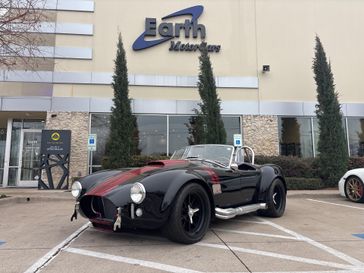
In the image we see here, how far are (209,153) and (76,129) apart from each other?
29.7 feet

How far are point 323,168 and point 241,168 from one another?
8.48 metres

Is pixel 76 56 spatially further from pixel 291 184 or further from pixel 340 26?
pixel 340 26

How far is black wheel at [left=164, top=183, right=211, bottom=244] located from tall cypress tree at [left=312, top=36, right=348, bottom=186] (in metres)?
9.75

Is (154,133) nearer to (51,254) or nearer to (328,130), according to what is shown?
(328,130)

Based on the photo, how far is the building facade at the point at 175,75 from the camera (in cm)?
1344

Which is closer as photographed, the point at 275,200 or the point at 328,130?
the point at 275,200

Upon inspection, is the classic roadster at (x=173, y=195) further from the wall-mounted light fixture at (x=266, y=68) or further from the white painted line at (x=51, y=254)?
the wall-mounted light fixture at (x=266, y=68)

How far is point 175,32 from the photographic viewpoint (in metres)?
14.7

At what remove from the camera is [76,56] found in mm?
13758

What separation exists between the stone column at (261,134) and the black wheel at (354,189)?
5477 mm

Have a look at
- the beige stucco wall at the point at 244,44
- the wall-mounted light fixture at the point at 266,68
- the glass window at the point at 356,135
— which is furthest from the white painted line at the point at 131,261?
the glass window at the point at 356,135

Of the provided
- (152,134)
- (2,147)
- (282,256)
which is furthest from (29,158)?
(282,256)

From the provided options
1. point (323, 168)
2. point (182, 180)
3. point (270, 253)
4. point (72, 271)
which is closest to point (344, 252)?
point (270, 253)

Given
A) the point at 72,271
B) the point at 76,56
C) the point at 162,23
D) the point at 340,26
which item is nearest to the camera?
the point at 72,271
